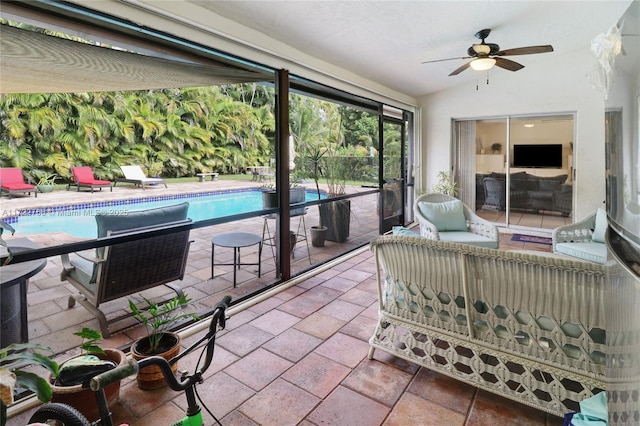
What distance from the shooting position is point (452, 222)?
4.16 metres

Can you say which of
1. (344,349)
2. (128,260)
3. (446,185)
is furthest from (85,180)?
(446,185)

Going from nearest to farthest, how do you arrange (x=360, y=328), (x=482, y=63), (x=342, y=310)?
(x=360, y=328), (x=342, y=310), (x=482, y=63)

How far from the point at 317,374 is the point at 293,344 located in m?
0.40

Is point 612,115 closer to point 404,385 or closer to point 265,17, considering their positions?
point 404,385

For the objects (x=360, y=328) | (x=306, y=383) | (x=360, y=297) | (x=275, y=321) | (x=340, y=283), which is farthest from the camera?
(x=340, y=283)

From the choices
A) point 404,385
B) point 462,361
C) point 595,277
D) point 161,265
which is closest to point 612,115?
point 595,277

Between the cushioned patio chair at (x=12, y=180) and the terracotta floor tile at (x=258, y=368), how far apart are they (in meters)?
1.63

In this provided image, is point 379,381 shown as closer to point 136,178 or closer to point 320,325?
point 320,325

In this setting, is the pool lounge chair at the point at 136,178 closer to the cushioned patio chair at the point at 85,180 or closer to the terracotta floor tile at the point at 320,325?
the cushioned patio chair at the point at 85,180

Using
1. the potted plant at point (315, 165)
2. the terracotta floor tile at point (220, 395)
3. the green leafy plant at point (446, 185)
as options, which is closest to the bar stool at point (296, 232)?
the potted plant at point (315, 165)

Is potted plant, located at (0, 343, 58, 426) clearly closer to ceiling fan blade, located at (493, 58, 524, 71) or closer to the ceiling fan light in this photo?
the ceiling fan light

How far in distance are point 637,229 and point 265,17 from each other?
9.75 feet

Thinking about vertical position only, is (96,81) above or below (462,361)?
above

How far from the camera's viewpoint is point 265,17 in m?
2.95
